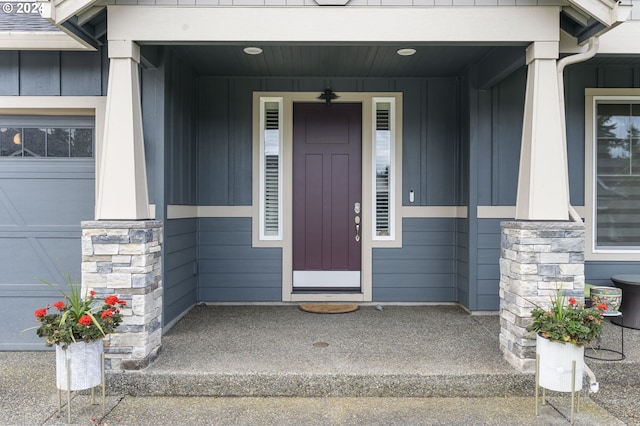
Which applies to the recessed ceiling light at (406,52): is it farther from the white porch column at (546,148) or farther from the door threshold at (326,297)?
the door threshold at (326,297)

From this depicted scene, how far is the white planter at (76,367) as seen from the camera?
270 cm

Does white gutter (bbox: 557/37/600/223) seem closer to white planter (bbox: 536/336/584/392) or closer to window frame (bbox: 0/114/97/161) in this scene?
white planter (bbox: 536/336/584/392)

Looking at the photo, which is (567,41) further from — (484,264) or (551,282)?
(484,264)

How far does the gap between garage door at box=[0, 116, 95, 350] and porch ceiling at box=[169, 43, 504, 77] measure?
1260mm

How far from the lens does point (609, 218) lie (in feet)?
14.9

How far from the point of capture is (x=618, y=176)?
14.9 ft

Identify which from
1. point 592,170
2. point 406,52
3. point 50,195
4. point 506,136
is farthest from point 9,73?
point 592,170

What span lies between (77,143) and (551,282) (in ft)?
12.8

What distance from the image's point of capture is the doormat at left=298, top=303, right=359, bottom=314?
4.56 metres

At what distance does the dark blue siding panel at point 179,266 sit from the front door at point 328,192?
42.2 inches

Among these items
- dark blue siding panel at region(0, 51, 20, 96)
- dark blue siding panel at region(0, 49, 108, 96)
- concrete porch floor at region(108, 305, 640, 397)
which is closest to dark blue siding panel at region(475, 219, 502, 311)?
concrete porch floor at region(108, 305, 640, 397)

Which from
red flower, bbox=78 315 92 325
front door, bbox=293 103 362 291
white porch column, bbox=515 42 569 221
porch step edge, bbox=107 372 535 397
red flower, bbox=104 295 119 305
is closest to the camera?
red flower, bbox=78 315 92 325

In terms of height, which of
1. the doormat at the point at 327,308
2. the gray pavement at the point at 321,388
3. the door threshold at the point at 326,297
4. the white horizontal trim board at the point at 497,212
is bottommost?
the gray pavement at the point at 321,388

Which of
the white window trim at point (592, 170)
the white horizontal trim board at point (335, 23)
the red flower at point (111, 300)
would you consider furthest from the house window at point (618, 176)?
the red flower at point (111, 300)
